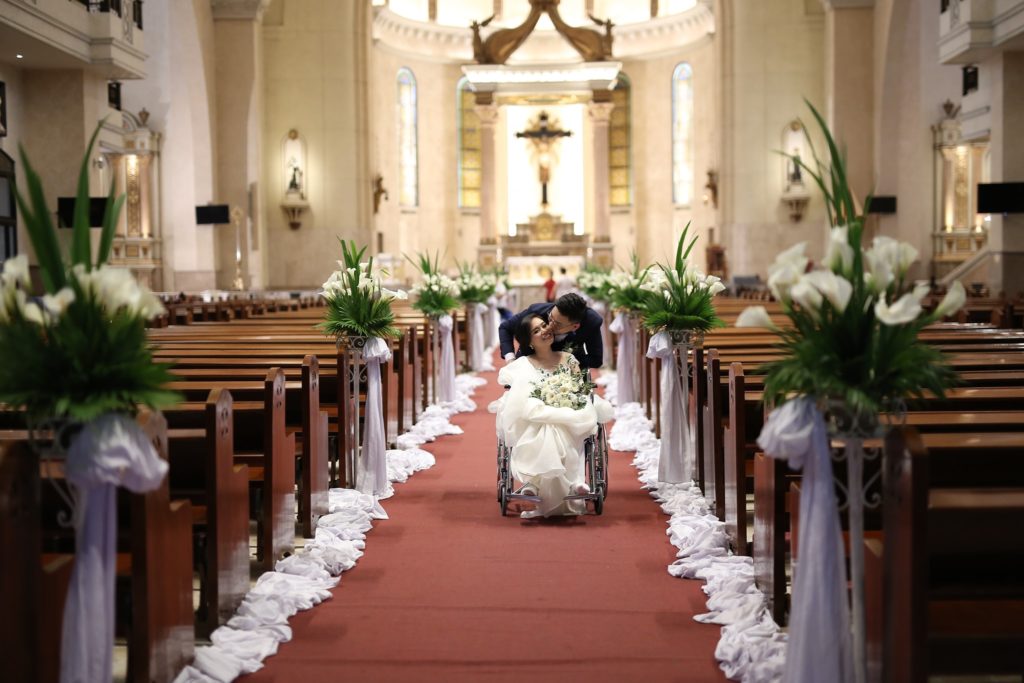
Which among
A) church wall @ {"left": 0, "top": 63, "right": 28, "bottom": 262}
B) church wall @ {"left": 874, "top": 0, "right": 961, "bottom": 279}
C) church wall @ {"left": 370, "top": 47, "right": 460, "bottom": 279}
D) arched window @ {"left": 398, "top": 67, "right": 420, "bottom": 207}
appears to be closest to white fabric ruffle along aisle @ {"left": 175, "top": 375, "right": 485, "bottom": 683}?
church wall @ {"left": 0, "top": 63, "right": 28, "bottom": 262}

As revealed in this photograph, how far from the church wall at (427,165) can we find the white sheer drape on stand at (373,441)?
2169 cm

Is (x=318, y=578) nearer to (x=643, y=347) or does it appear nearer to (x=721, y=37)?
(x=643, y=347)

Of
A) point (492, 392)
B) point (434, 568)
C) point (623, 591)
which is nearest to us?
point (623, 591)

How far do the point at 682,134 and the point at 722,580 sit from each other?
2697 cm

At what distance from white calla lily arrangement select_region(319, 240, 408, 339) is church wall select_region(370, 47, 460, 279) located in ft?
70.7

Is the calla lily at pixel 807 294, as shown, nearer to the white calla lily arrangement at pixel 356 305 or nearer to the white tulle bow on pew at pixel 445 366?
the white calla lily arrangement at pixel 356 305

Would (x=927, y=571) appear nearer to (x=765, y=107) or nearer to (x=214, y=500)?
(x=214, y=500)

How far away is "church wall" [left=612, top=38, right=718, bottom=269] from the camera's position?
97.4 feet

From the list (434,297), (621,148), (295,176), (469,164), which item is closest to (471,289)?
(434,297)

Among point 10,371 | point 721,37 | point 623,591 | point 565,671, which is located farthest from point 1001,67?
point 10,371

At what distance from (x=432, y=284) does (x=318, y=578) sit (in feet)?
23.7

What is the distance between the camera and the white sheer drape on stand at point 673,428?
7.08 metres

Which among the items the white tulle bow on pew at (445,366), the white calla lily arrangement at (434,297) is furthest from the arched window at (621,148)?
the white tulle bow on pew at (445,366)

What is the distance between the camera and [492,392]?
13.1 metres
